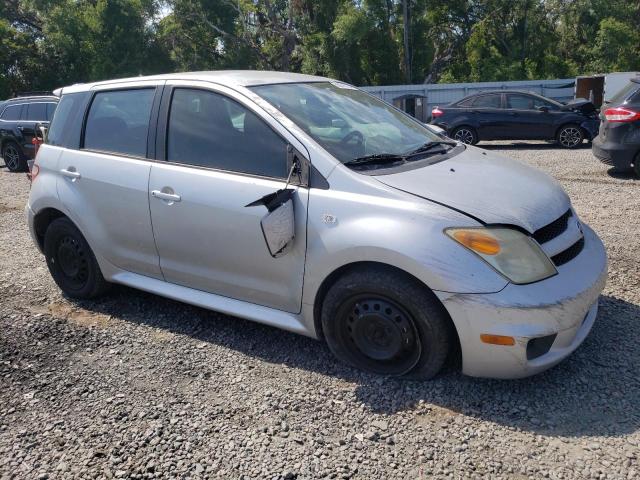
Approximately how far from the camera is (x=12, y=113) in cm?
1358

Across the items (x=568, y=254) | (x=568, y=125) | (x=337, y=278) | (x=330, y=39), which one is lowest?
(x=568, y=125)

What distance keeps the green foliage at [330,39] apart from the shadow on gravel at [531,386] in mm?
26206

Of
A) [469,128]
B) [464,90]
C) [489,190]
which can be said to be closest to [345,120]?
[489,190]

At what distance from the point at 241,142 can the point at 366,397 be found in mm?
1708

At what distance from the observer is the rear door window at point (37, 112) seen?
13062 millimetres

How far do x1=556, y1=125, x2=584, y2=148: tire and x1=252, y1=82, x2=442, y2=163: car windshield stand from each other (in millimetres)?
10214

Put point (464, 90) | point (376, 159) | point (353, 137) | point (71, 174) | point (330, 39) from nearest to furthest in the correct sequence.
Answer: point (376, 159), point (353, 137), point (71, 174), point (464, 90), point (330, 39)

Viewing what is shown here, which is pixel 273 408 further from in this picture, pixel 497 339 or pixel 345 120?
pixel 345 120

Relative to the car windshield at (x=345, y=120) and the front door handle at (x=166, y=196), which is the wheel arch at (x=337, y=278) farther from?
the front door handle at (x=166, y=196)

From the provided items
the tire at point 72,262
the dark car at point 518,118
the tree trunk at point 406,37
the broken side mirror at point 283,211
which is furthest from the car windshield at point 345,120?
the tree trunk at point 406,37

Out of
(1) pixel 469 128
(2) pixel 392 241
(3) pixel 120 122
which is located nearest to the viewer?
(2) pixel 392 241

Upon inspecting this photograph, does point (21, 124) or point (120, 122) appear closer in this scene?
point (120, 122)

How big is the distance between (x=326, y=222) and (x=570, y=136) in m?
11.8

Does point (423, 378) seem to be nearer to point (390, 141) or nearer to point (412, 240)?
point (412, 240)
